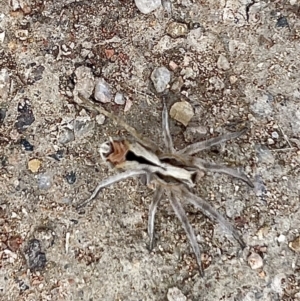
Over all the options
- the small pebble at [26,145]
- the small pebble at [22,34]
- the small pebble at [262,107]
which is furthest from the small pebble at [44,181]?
the small pebble at [262,107]

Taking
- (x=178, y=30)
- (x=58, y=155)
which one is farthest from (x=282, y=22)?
(x=58, y=155)

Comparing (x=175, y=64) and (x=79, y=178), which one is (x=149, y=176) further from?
(x=175, y=64)

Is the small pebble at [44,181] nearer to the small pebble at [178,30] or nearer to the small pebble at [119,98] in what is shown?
the small pebble at [119,98]

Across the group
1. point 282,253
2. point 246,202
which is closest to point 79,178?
point 246,202

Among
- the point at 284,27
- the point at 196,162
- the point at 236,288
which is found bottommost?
the point at 236,288

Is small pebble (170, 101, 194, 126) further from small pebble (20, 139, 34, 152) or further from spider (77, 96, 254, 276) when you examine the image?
small pebble (20, 139, 34, 152)

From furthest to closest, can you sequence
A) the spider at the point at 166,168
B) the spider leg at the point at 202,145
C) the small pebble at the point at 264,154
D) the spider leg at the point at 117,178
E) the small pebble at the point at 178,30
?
1. the small pebble at the point at 178,30
2. the small pebble at the point at 264,154
3. the spider leg at the point at 202,145
4. the spider leg at the point at 117,178
5. the spider at the point at 166,168
